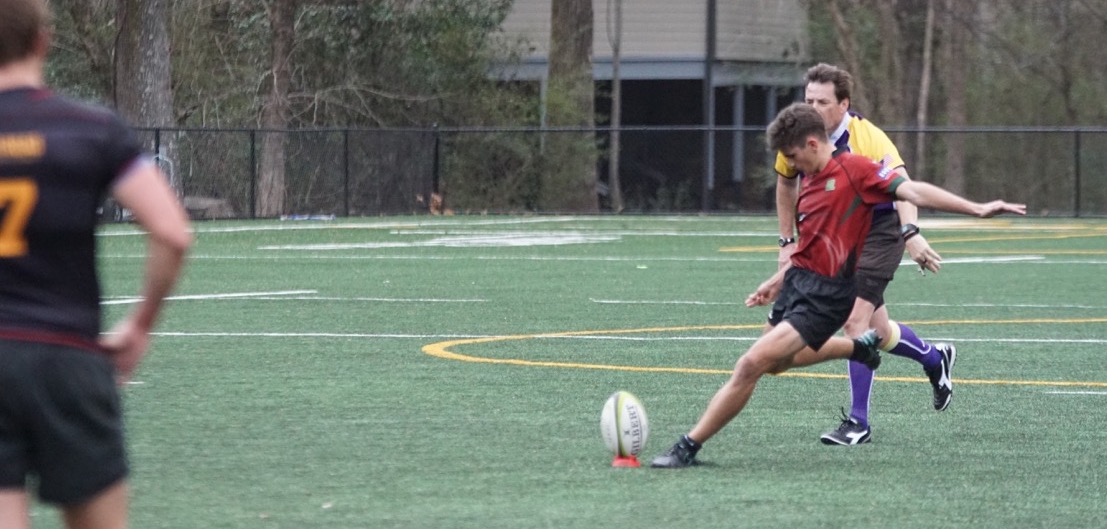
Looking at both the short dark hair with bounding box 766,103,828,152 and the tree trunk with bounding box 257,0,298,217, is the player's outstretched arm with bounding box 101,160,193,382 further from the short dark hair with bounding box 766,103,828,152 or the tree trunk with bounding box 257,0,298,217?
the tree trunk with bounding box 257,0,298,217

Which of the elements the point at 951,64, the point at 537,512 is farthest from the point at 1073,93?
the point at 537,512

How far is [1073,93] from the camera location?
3878cm

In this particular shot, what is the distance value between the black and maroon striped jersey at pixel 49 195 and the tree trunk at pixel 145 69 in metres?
28.0

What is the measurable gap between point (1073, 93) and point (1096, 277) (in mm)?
19876

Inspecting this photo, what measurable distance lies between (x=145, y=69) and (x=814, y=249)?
25734 mm

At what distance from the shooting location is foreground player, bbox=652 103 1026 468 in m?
7.66

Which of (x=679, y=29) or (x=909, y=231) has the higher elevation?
(x=679, y=29)

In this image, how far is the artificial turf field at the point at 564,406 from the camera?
267 inches

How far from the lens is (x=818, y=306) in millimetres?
7742

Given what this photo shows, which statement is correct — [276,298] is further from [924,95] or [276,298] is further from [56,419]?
[924,95]

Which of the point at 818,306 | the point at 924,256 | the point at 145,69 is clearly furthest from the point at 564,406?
the point at 145,69

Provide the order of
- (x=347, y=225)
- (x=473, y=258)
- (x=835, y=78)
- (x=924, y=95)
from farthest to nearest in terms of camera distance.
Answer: (x=924, y=95) → (x=347, y=225) → (x=473, y=258) → (x=835, y=78)

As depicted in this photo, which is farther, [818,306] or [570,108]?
[570,108]

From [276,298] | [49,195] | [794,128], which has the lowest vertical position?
[276,298]
